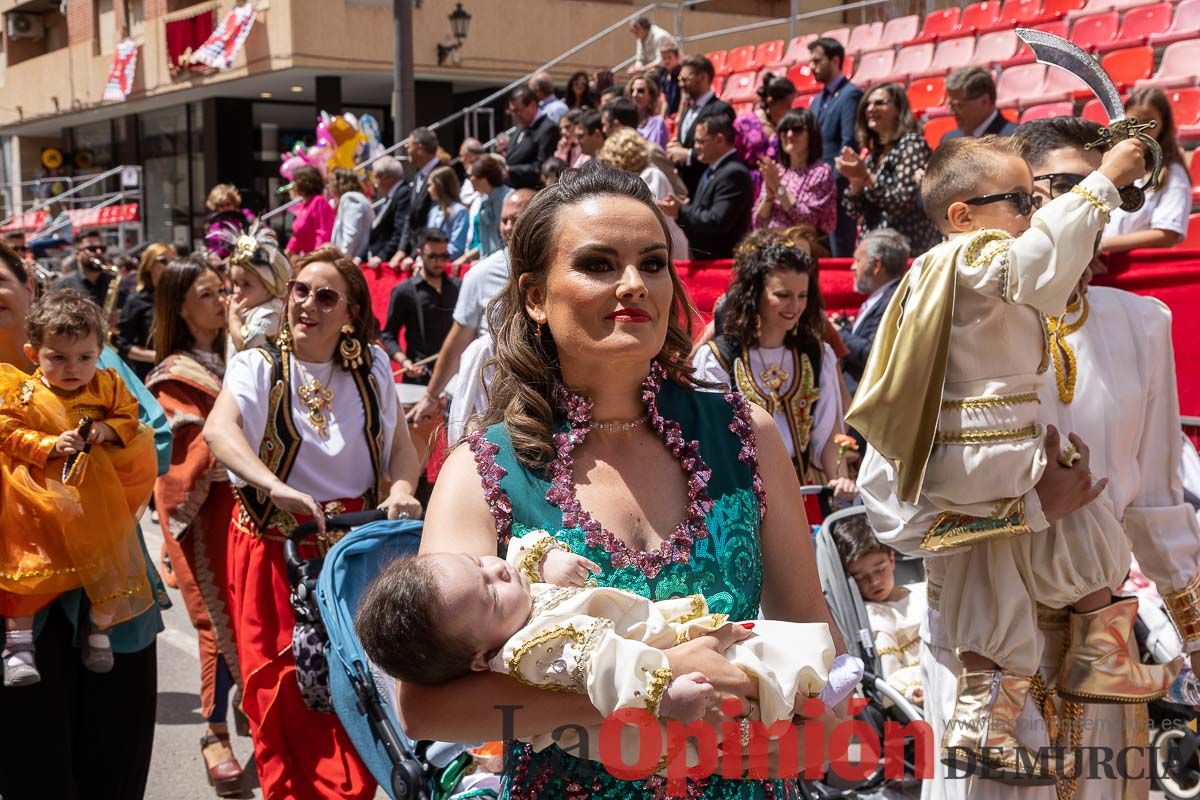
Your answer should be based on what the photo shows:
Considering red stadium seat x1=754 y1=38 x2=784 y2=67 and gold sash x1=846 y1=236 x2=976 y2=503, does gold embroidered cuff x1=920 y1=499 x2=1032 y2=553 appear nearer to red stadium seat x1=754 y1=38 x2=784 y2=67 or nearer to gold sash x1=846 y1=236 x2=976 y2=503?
gold sash x1=846 y1=236 x2=976 y2=503

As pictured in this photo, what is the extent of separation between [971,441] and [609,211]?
119 centimetres

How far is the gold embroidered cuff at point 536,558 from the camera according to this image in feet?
6.95

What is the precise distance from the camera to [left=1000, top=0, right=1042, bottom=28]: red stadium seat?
1368 centimetres

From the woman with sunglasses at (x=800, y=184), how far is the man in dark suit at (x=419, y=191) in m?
4.58

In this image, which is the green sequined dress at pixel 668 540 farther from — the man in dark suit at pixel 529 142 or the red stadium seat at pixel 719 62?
the red stadium seat at pixel 719 62

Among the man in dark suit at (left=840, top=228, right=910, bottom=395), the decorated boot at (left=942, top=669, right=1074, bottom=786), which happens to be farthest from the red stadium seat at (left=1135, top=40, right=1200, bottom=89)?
the decorated boot at (left=942, top=669, right=1074, bottom=786)

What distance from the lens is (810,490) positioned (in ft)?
15.9

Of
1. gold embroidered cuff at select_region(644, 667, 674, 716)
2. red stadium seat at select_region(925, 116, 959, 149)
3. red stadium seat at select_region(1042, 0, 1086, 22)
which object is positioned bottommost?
Answer: gold embroidered cuff at select_region(644, 667, 674, 716)

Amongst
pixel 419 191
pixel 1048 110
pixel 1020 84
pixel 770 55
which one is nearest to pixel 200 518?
pixel 419 191

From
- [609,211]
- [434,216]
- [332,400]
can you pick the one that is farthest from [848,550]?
[434,216]

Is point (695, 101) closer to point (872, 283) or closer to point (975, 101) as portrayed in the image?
point (975, 101)

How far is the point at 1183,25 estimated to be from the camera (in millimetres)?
12086

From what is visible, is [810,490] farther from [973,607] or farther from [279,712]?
[279,712]

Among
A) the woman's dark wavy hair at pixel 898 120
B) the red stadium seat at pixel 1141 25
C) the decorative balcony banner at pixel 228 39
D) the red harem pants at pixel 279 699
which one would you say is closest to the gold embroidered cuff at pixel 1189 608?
the red harem pants at pixel 279 699
